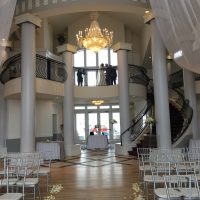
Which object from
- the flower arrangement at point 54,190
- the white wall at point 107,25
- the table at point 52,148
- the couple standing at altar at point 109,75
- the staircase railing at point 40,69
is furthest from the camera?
the white wall at point 107,25

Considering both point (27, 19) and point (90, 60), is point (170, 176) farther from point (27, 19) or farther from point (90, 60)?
point (90, 60)

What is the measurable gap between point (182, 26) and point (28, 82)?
690cm

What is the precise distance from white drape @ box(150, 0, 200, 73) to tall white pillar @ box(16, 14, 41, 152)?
6344mm

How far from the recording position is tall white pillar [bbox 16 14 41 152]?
910 centimetres

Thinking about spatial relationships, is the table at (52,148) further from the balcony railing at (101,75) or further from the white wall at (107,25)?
the white wall at (107,25)

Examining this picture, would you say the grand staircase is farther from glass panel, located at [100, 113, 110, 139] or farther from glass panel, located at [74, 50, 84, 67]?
glass panel, located at [74, 50, 84, 67]

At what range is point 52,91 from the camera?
11711 mm

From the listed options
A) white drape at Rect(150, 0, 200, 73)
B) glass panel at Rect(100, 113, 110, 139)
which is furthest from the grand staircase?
white drape at Rect(150, 0, 200, 73)

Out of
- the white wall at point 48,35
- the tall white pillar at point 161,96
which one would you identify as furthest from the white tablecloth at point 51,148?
the white wall at point 48,35

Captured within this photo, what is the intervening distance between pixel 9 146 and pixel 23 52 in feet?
18.2

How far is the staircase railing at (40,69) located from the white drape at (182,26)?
8.79 m

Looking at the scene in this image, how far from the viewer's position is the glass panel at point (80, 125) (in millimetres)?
19719

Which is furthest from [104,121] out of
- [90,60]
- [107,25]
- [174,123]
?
[174,123]

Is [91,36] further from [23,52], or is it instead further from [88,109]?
[88,109]
